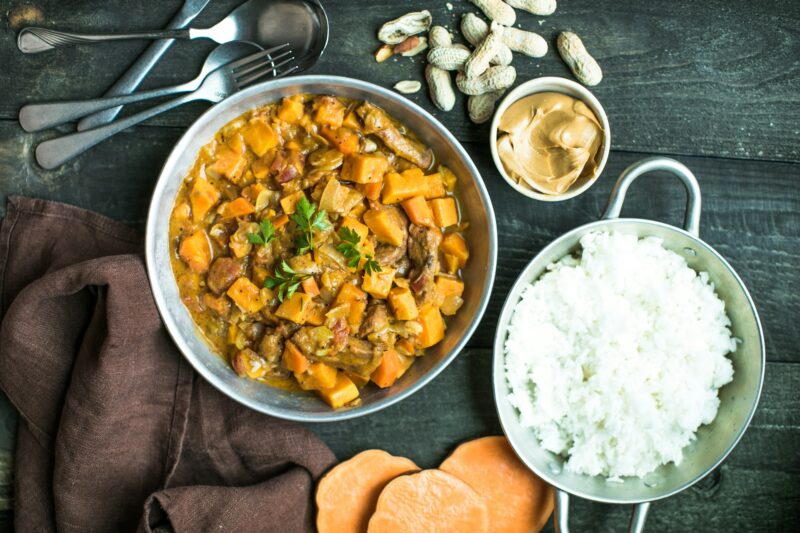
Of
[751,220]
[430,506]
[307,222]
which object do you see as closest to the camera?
[307,222]

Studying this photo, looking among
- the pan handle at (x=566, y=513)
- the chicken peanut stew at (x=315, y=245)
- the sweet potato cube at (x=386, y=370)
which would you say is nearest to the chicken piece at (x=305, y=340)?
the chicken peanut stew at (x=315, y=245)

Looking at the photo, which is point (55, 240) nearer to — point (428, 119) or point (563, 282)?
point (428, 119)

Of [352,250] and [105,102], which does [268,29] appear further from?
[352,250]

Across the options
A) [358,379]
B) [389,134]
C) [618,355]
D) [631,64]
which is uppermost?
[389,134]

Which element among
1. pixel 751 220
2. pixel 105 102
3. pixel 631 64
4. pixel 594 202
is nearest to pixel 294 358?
pixel 105 102

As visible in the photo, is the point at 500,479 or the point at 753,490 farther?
the point at 753,490

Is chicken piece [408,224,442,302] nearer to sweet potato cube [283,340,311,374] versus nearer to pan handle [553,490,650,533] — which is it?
sweet potato cube [283,340,311,374]

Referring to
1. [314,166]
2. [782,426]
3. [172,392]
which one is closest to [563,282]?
[314,166]
